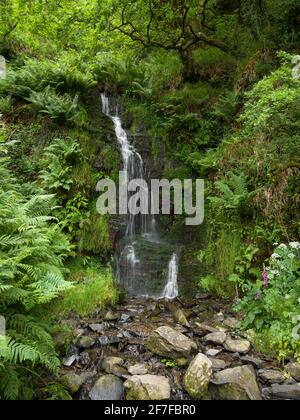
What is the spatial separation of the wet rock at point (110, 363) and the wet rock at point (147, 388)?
0.39 m

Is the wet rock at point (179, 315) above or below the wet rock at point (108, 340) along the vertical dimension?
above

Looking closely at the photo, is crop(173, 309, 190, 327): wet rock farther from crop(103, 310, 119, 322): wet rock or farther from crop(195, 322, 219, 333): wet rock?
crop(103, 310, 119, 322): wet rock

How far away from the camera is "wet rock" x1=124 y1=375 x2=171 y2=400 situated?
12.6ft

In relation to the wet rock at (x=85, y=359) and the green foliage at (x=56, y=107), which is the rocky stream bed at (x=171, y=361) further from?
the green foliage at (x=56, y=107)

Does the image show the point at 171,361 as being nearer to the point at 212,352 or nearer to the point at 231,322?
the point at 212,352

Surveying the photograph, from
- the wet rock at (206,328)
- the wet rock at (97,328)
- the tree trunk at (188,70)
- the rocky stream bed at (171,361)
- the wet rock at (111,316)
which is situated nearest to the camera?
the rocky stream bed at (171,361)

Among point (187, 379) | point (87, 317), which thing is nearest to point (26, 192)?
point (87, 317)

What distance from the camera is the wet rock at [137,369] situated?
4258 millimetres

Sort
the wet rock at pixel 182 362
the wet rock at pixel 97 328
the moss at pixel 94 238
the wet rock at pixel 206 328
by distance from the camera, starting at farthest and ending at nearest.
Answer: the moss at pixel 94 238 < the wet rock at pixel 97 328 < the wet rock at pixel 206 328 < the wet rock at pixel 182 362

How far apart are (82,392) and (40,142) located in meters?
6.04

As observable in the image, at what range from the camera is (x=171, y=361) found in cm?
445

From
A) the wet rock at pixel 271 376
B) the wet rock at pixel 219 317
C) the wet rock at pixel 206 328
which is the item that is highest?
the wet rock at pixel 219 317

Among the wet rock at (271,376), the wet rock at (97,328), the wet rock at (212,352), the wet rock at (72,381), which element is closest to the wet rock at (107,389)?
the wet rock at (72,381)

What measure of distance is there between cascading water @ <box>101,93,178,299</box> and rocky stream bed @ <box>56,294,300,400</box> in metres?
0.97
